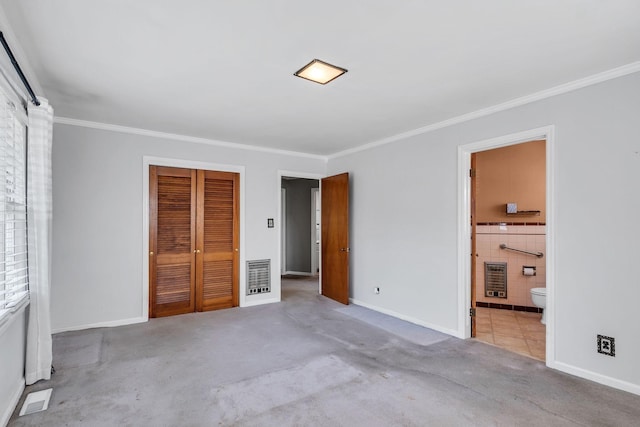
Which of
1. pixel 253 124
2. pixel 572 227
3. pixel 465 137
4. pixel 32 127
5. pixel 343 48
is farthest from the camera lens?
pixel 253 124

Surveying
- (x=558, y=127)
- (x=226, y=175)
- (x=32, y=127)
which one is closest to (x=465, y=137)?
(x=558, y=127)

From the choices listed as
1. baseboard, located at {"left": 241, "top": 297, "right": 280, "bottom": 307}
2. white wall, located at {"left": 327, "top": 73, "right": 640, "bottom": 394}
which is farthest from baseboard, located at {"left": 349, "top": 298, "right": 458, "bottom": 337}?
baseboard, located at {"left": 241, "top": 297, "right": 280, "bottom": 307}

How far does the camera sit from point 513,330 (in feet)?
12.7

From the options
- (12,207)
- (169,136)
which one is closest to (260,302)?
(169,136)

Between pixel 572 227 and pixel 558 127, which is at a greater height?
pixel 558 127

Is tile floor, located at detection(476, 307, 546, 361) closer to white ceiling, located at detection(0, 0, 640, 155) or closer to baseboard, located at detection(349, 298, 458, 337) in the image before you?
baseboard, located at detection(349, 298, 458, 337)

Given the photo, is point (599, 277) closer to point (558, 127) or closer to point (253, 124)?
point (558, 127)

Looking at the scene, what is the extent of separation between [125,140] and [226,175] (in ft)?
4.44

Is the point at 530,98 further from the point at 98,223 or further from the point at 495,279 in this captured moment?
the point at 98,223

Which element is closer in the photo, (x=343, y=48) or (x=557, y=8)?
(x=557, y=8)

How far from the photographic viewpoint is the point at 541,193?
15.5ft

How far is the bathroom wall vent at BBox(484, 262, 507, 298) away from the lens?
480 cm

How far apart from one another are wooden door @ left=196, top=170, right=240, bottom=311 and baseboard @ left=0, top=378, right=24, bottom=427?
7.29ft

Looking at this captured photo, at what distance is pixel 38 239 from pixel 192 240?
6.78ft
